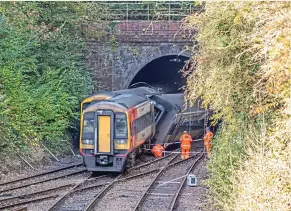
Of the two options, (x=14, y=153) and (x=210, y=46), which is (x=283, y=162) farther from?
(x=14, y=153)

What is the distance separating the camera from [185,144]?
22.7 meters

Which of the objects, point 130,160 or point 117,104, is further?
point 130,160

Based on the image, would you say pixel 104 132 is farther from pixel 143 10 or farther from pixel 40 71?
pixel 143 10

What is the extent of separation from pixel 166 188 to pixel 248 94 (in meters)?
5.74

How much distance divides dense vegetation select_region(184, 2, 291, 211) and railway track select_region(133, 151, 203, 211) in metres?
1.74

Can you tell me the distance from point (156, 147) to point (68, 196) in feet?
25.5

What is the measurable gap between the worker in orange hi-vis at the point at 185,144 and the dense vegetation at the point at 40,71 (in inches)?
172

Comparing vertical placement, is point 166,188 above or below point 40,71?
below

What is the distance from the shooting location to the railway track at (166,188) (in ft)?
51.1

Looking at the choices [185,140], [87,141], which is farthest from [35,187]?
[185,140]

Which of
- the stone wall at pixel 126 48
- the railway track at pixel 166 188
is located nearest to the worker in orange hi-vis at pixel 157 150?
the railway track at pixel 166 188

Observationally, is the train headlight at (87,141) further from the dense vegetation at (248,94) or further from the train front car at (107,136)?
the dense vegetation at (248,94)

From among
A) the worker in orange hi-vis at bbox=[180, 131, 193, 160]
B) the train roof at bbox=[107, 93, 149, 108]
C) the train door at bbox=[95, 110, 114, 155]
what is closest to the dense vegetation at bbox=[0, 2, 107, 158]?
the train roof at bbox=[107, 93, 149, 108]

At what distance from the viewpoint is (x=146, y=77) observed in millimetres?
36875
